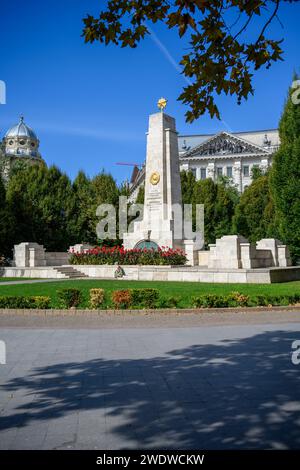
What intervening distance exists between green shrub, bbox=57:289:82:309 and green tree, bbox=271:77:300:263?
→ 1769 centimetres

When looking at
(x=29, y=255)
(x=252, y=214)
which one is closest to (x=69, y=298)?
(x=29, y=255)

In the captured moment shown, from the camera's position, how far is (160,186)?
108 feet

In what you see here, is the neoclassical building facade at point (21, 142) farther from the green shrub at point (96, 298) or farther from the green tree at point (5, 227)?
the green shrub at point (96, 298)

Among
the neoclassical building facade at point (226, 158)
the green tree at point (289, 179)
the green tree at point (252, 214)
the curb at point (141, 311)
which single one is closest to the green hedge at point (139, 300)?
the curb at point (141, 311)

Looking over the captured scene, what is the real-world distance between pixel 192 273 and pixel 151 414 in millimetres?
17961

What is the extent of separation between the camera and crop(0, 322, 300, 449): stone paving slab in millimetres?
4398

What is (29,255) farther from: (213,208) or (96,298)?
(213,208)

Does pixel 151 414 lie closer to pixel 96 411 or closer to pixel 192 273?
pixel 96 411

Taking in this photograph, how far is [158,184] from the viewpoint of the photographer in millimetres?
33156

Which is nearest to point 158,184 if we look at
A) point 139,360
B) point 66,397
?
point 139,360

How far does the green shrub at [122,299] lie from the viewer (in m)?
14.0

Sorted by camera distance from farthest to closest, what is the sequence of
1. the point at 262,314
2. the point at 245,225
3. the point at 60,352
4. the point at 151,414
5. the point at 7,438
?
1. the point at 245,225
2. the point at 262,314
3. the point at 60,352
4. the point at 151,414
5. the point at 7,438

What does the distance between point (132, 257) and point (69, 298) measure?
48.7ft

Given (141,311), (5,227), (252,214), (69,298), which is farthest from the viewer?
(252,214)
